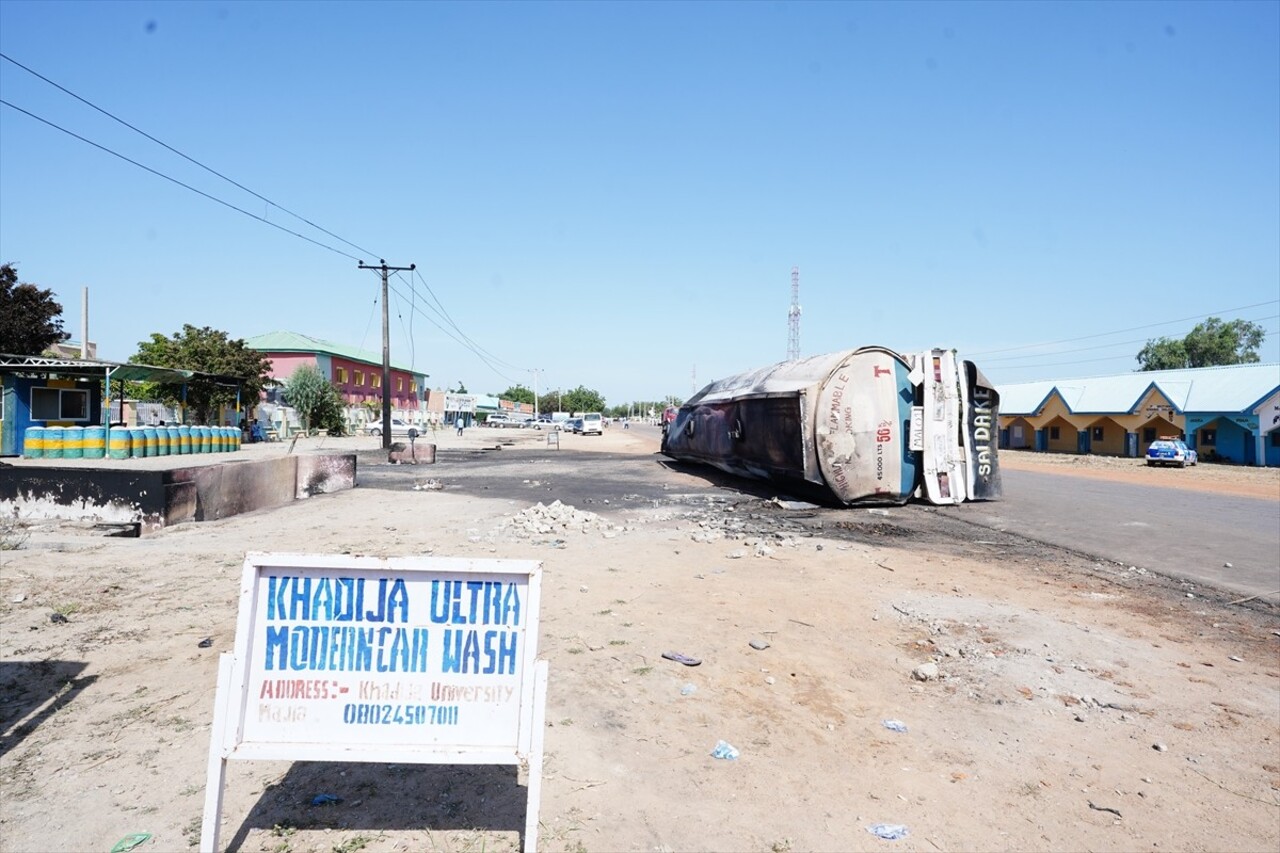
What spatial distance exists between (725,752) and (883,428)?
1002 centimetres

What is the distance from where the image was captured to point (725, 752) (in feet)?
11.7

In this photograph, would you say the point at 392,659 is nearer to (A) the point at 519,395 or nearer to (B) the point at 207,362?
(B) the point at 207,362

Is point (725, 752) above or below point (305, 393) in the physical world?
below

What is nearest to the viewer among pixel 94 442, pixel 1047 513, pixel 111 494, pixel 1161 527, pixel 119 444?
pixel 111 494

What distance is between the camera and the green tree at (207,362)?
32.2 meters

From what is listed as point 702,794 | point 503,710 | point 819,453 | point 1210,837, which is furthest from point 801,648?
point 819,453

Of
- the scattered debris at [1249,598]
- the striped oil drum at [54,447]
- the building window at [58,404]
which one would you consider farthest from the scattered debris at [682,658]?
the building window at [58,404]

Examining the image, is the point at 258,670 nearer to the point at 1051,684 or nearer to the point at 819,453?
the point at 1051,684

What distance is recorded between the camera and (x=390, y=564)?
272cm

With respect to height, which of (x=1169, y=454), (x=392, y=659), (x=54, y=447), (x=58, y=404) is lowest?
(x=1169, y=454)

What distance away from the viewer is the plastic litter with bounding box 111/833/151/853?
8.87ft

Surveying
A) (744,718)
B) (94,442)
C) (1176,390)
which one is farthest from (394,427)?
(744,718)

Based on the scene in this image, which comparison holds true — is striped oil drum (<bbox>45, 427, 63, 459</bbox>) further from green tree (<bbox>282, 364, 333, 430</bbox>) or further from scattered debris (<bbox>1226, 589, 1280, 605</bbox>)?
scattered debris (<bbox>1226, 589, 1280, 605</bbox>)

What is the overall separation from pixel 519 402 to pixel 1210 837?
489 ft
